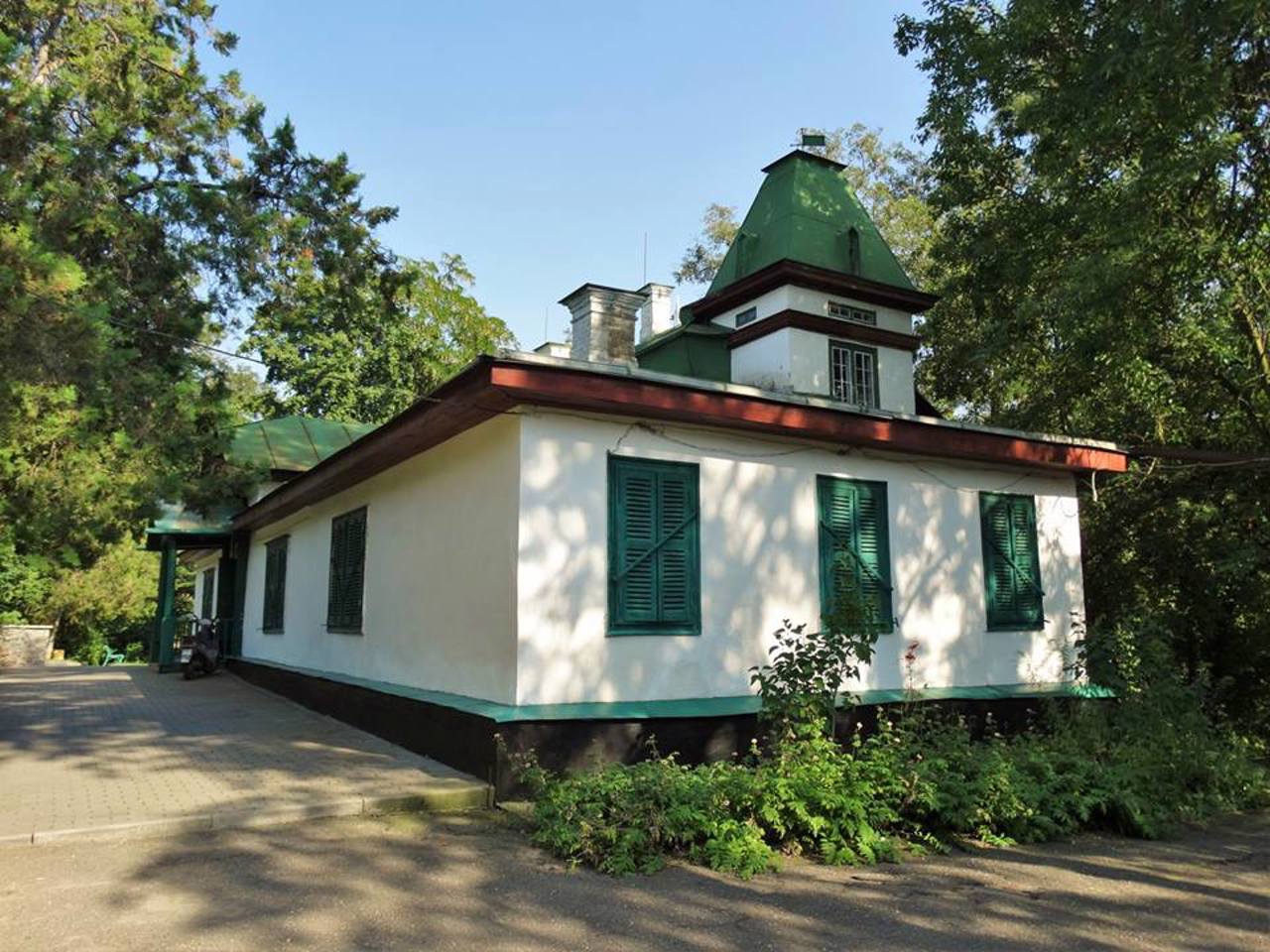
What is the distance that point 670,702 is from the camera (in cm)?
761

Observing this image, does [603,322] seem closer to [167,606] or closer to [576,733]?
[576,733]

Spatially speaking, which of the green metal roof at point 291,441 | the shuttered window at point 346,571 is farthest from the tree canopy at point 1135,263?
the green metal roof at point 291,441

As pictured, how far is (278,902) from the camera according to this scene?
184 inches

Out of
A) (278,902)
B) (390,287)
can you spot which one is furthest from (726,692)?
(390,287)

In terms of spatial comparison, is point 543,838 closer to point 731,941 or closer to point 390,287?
point 731,941

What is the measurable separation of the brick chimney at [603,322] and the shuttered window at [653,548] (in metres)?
3.89

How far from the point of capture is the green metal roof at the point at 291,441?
16531 mm

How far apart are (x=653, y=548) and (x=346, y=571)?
17.2 feet

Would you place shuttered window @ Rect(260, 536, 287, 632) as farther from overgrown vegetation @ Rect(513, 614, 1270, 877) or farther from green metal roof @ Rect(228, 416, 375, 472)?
overgrown vegetation @ Rect(513, 614, 1270, 877)

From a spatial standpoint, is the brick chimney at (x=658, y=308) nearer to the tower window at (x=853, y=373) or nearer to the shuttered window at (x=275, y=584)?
the tower window at (x=853, y=373)

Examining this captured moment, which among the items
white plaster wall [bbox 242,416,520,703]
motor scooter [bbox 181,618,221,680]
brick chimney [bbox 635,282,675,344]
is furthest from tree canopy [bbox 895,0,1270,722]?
motor scooter [bbox 181,618,221,680]

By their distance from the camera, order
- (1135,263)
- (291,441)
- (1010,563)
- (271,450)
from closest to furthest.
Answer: (1135,263) < (1010,563) < (271,450) < (291,441)

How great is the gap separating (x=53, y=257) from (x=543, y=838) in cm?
546

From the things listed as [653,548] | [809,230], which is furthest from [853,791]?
[809,230]
